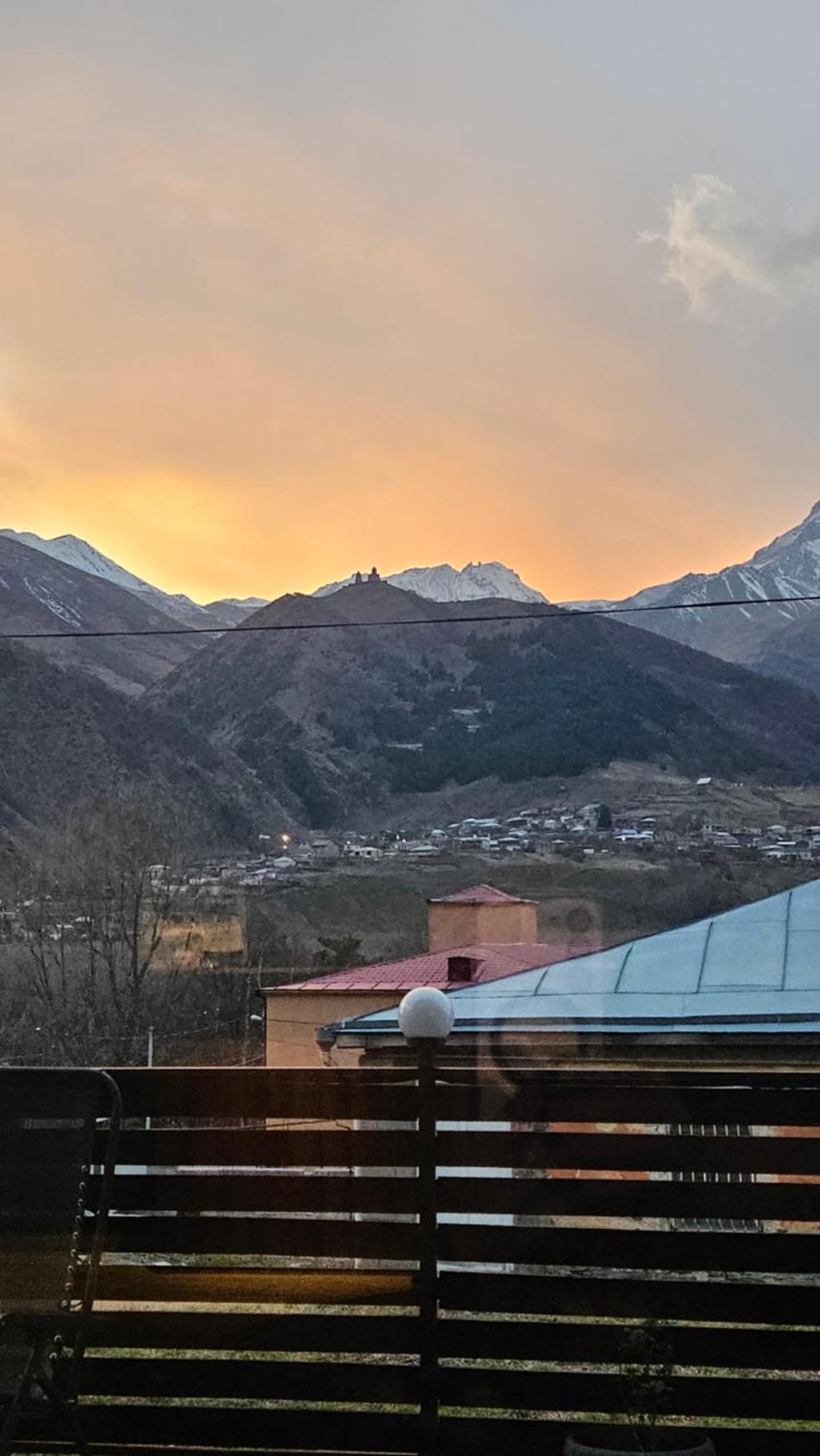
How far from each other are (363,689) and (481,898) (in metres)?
1.03

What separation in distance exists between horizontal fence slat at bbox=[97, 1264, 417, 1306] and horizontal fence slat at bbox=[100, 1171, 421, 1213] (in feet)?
0.33

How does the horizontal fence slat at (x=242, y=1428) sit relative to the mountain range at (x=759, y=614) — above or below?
below

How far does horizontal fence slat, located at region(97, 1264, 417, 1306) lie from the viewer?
6.67ft

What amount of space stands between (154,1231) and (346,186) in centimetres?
378

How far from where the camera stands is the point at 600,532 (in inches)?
216

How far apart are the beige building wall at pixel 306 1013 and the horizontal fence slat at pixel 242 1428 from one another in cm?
142

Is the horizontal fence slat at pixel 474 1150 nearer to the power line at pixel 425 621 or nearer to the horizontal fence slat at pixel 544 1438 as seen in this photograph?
the horizontal fence slat at pixel 544 1438

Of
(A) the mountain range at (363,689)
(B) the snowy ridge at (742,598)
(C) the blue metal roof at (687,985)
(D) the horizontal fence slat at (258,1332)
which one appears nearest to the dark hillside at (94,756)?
(A) the mountain range at (363,689)

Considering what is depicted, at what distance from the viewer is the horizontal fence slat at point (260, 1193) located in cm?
204

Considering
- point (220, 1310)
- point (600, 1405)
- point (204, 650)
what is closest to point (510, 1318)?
point (600, 1405)

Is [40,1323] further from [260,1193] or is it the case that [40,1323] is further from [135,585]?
[135,585]

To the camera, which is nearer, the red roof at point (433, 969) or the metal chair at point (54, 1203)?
the metal chair at point (54, 1203)

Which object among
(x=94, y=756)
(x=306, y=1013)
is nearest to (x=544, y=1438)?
(x=306, y=1013)

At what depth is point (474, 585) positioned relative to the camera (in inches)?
218
